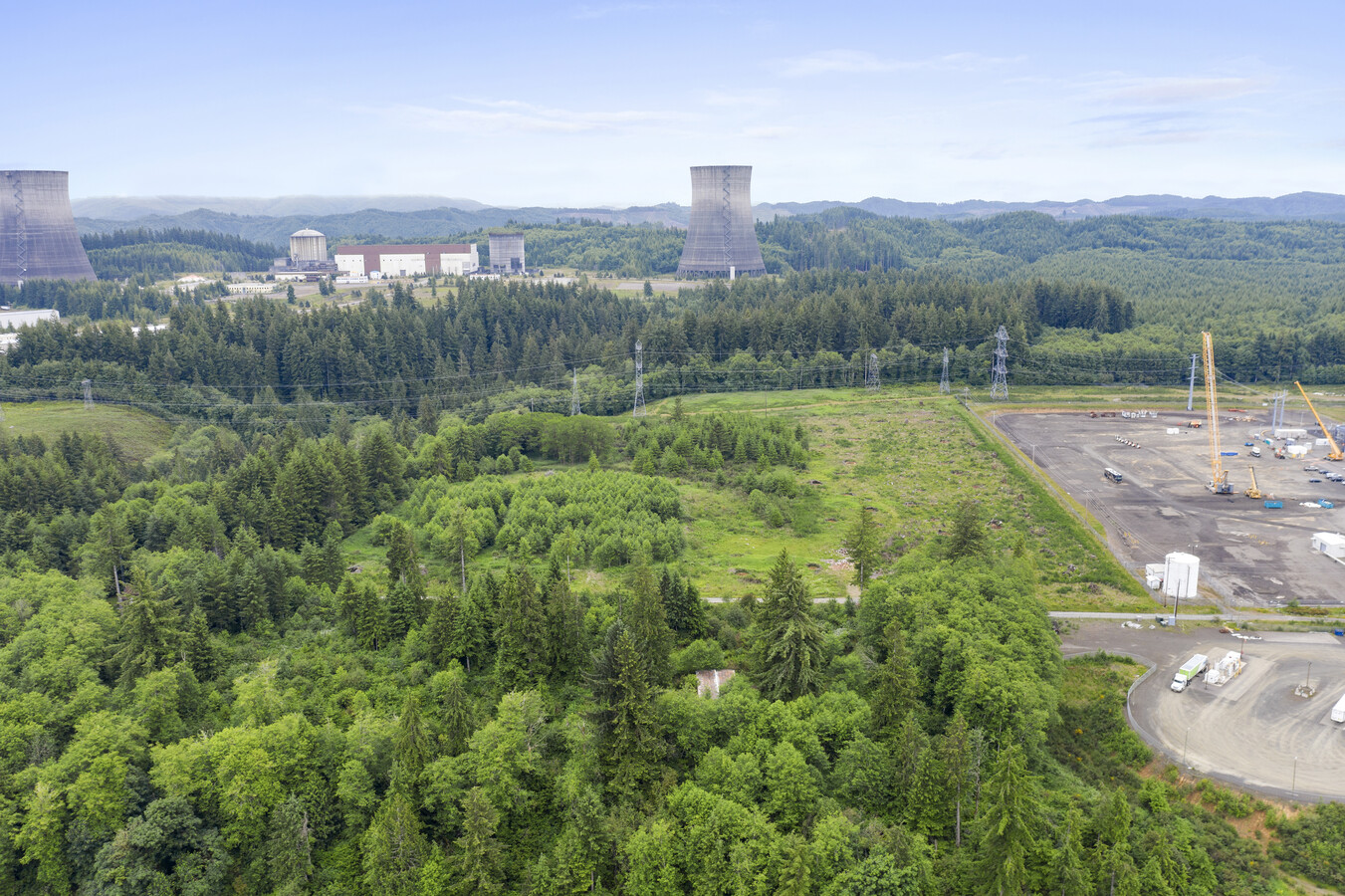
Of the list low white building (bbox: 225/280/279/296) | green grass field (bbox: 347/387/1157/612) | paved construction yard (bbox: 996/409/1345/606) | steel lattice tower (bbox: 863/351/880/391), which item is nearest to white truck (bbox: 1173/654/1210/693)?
green grass field (bbox: 347/387/1157/612)

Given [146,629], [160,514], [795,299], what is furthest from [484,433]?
[795,299]

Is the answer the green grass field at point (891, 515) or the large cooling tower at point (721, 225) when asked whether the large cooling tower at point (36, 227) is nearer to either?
the large cooling tower at point (721, 225)

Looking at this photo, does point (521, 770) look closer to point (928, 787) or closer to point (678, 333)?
point (928, 787)

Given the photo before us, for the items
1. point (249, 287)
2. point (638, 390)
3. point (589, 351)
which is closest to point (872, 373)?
point (638, 390)

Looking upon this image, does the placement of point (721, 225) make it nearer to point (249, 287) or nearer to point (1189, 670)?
point (249, 287)

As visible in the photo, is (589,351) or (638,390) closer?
(638,390)

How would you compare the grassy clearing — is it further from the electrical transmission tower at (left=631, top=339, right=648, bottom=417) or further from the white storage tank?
the white storage tank
